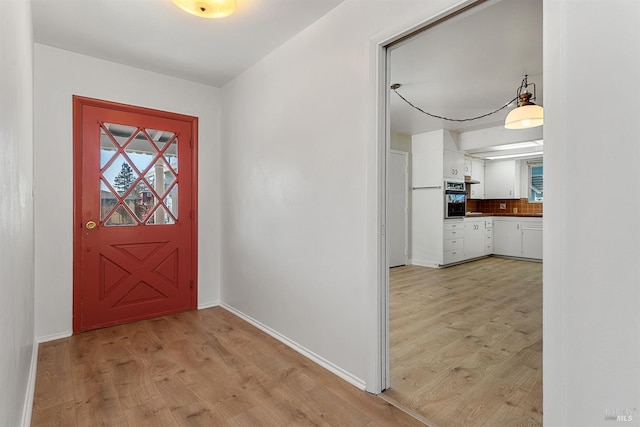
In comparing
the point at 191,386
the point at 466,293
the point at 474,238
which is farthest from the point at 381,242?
the point at 474,238

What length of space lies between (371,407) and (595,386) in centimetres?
110

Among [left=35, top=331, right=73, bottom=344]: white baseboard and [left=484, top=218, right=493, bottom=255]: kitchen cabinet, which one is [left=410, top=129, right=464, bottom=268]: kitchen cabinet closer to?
[left=484, top=218, right=493, bottom=255]: kitchen cabinet

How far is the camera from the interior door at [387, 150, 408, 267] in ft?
19.7

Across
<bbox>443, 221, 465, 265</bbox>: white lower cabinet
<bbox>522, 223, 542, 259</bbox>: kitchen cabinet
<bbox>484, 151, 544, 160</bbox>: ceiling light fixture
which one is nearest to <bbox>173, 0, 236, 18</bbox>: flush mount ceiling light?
<bbox>443, 221, 465, 265</bbox>: white lower cabinet

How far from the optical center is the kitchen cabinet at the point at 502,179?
7305 millimetres

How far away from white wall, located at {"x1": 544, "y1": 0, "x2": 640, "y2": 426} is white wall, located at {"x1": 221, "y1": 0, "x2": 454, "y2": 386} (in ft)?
2.58

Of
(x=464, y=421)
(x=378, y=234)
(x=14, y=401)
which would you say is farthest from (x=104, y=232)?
(x=464, y=421)

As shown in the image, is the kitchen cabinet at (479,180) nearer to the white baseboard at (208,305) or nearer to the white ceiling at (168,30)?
the white ceiling at (168,30)

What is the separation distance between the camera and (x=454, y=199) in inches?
247

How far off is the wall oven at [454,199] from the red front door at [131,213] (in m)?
4.41

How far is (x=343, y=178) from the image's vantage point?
2252 mm

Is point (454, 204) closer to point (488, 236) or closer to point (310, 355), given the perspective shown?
point (488, 236)

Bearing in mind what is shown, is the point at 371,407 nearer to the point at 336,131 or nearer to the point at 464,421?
the point at 464,421

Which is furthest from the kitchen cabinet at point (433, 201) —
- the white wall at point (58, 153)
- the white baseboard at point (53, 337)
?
the white baseboard at point (53, 337)
